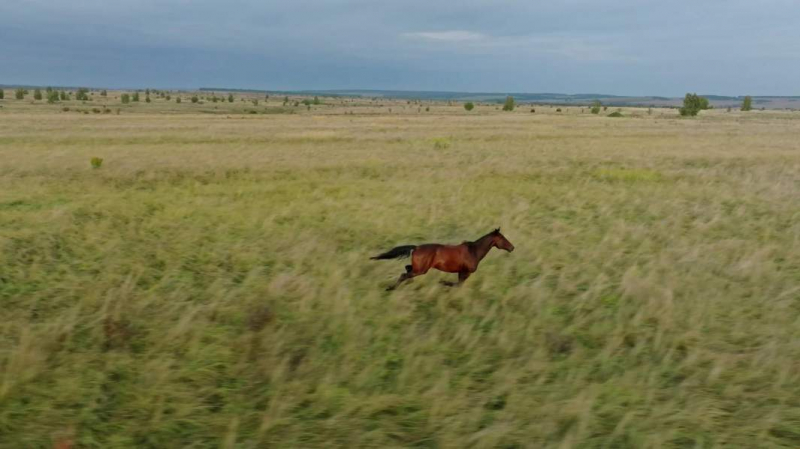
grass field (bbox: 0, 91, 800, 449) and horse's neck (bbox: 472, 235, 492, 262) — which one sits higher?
→ horse's neck (bbox: 472, 235, 492, 262)

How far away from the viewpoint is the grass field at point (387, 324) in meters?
3.83

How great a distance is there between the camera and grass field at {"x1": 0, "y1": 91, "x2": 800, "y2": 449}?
383cm

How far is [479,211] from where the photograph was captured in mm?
11977

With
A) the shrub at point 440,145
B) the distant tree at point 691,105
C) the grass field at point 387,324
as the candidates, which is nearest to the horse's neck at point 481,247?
the grass field at point 387,324

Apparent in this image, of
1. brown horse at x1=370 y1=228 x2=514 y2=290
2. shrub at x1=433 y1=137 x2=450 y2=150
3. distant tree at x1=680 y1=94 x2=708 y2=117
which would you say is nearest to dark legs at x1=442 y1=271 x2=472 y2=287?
brown horse at x1=370 y1=228 x2=514 y2=290

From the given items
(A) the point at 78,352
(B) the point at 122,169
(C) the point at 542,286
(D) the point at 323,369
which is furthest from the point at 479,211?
(B) the point at 122,169

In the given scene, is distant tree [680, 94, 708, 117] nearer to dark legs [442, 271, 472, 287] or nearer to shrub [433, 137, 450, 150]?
shrub [433, 137, 450, 150]

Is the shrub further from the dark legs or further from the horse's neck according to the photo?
the dark legs

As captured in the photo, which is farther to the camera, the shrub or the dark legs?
the shrub

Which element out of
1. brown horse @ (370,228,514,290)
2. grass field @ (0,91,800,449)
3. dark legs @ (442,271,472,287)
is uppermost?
brown horse @ (370,228,514,290)

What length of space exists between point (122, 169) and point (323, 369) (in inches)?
602

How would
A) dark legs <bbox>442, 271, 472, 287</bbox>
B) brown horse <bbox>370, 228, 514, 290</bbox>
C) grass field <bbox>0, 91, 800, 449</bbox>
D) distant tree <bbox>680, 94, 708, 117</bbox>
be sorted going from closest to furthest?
grass field <bbox>0, 91, 800, 449</bbox> → brown horse <bbox>370, 228, 514, 290</bbox> → dark legs <bbox>442, 271, 472, 287</bbox> → distant tree <bbox>680, 94, 708, 117</bbox>

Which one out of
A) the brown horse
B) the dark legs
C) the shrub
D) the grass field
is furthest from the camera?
the shrub

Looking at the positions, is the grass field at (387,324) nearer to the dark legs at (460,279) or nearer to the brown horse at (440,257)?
the dark legs at (460,279)
